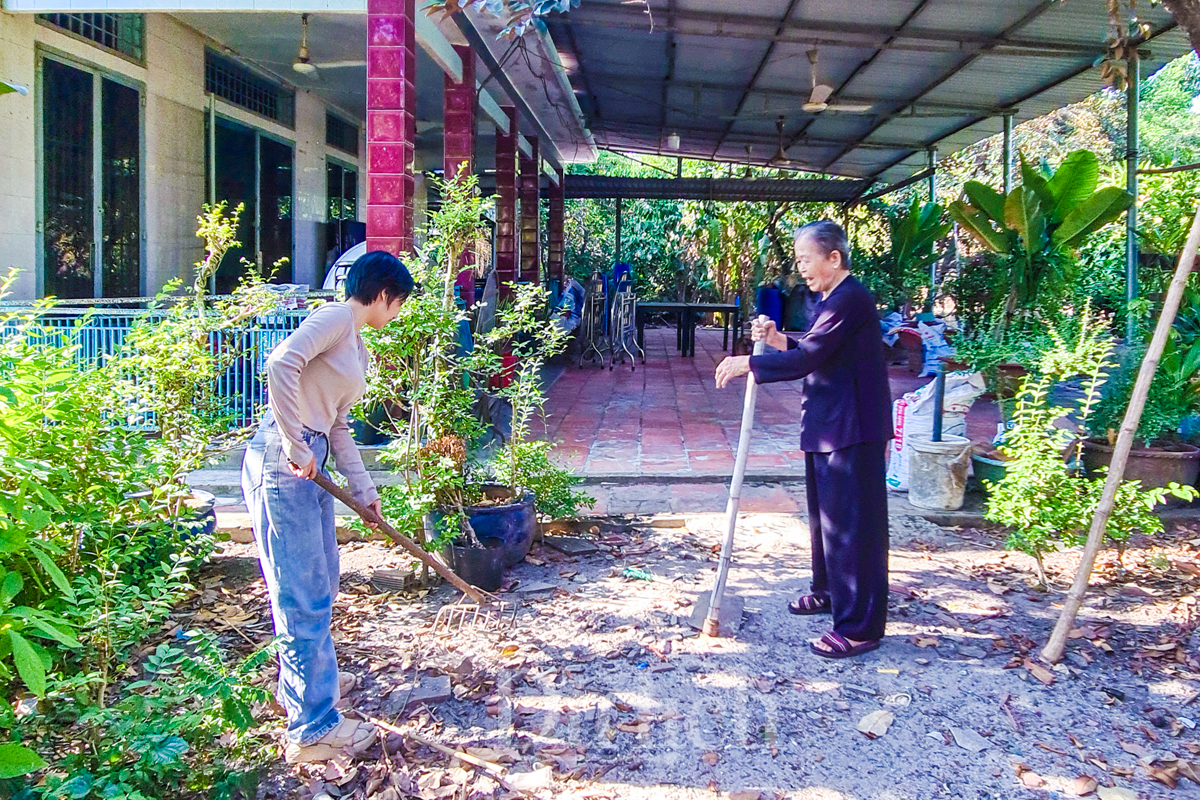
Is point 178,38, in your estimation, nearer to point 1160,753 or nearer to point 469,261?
point 469,261

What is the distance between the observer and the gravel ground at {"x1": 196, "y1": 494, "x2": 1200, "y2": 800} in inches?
114

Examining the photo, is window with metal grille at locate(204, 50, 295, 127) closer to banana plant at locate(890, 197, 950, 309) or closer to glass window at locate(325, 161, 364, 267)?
glass window at locate(325, 161, 364, 267)

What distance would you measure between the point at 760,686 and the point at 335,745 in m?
1.58

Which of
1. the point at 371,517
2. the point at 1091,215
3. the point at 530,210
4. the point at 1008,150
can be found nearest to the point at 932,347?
the point at 1008,150

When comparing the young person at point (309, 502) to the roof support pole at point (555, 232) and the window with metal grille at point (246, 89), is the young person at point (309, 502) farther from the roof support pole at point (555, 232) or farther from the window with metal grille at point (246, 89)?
the roof support pole at point (555, 232)

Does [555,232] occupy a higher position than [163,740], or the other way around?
[555,232]

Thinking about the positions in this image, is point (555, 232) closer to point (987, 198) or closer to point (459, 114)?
point (459, 114)

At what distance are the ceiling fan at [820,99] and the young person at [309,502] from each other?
7.52 metres

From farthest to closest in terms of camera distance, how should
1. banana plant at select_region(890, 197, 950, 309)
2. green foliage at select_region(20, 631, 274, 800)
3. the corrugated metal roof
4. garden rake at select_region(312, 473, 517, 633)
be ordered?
banana plant at select_region(890, 197, 950, 309) < the corrugated metal roof < garden rake at select_region(312, 473, 517, 633) < green foliage at select_region(20, 631, 274, 800)

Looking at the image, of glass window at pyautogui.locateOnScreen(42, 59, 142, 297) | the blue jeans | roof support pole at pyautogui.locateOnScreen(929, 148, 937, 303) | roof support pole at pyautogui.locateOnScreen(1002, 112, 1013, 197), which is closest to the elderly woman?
the blue jeans

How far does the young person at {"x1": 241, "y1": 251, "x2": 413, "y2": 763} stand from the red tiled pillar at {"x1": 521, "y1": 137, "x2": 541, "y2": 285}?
1180cm

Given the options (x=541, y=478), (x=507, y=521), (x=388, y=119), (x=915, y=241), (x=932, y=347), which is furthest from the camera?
(x=915, y=241)

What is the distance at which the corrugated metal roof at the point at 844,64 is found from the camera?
8.05 metres

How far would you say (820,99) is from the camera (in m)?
10.3
